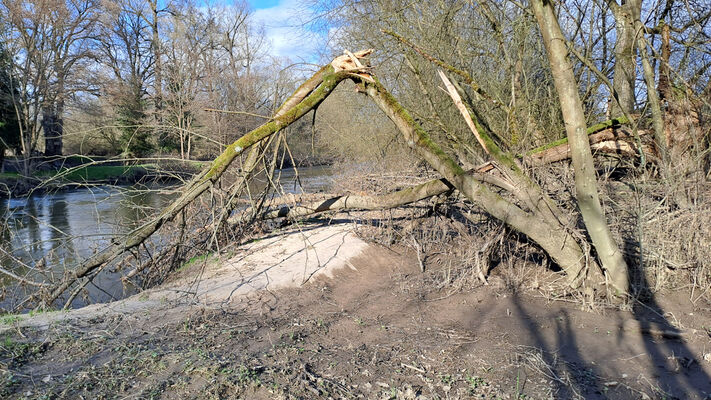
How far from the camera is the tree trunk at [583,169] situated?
18.5 ft

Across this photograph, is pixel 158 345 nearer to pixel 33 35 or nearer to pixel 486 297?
→ pixel 486 297

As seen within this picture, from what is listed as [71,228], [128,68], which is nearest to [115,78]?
[128,68]

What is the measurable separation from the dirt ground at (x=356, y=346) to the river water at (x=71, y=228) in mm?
1564

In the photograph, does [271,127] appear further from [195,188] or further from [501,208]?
[501,208]

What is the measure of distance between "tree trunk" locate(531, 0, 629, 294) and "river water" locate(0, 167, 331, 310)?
13.1 feet

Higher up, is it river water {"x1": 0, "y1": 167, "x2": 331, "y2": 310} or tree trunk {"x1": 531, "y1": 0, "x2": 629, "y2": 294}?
tree trunk {"x1": 531, "y1": 0, "x2": 629, "y2": 294}

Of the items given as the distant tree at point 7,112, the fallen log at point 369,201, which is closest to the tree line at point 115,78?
the distant tree at point 7,112

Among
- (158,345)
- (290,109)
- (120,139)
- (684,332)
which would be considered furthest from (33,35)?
(684,332)

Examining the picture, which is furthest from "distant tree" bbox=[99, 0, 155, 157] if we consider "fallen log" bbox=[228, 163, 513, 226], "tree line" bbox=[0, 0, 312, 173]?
"fallen log" bbox=[228, 163, 513, 226]

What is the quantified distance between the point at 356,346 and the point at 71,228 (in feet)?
43.4

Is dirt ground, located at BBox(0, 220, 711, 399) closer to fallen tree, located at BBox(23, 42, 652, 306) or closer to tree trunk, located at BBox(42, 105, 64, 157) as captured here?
fallen tree, located at BBox(23, 42, 652, 306)

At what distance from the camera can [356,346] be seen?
179 inches

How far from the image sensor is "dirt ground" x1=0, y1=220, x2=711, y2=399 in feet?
11.4

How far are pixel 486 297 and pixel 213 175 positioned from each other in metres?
3.86
